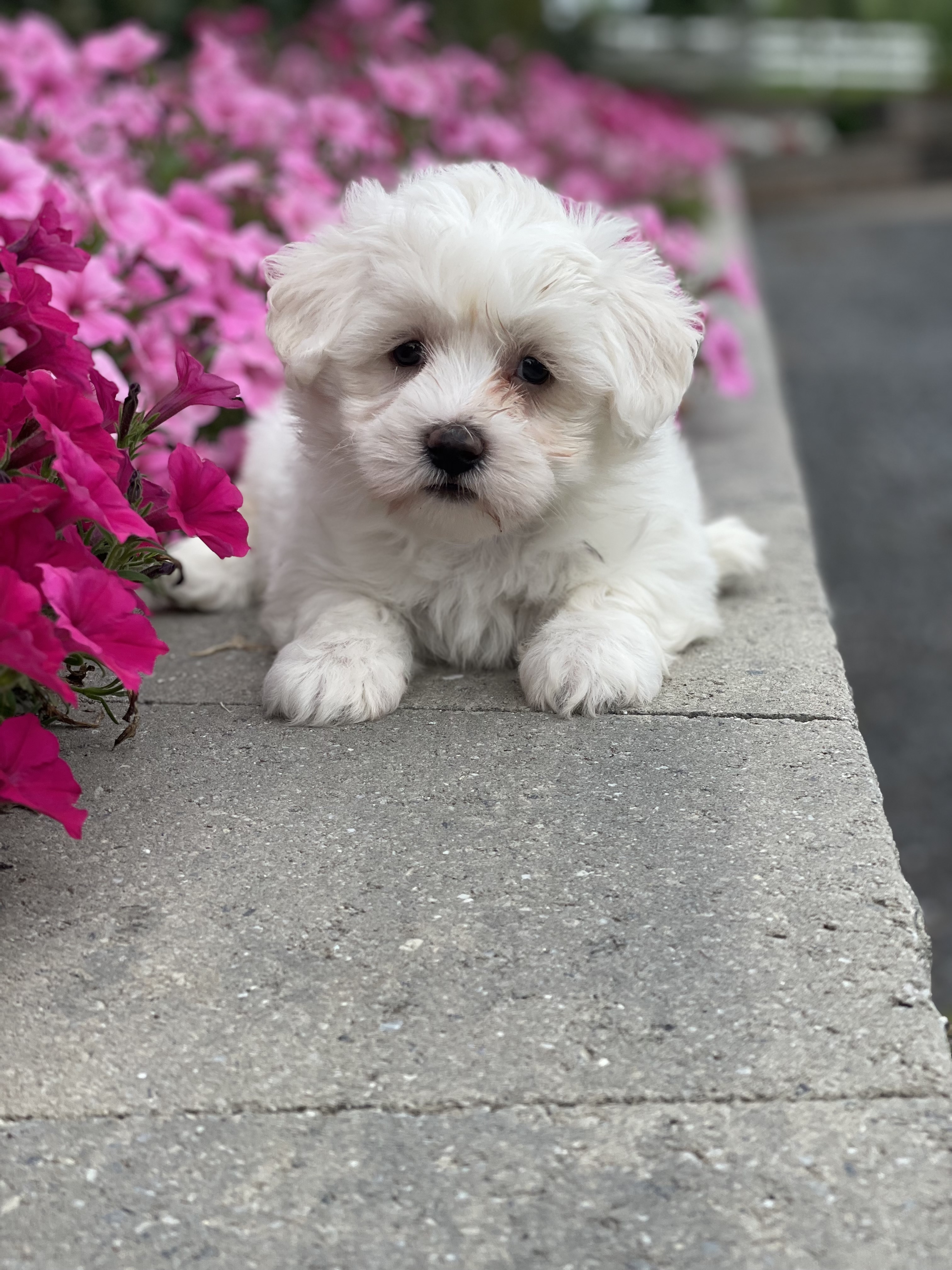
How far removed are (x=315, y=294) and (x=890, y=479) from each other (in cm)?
446

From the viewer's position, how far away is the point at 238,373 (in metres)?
3.81

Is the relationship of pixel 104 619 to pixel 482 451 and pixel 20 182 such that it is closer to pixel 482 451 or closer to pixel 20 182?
pixel 482 451

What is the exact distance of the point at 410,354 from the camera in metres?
2.63

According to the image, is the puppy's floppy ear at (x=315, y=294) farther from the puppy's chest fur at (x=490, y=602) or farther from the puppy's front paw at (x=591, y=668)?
the puppy's front paw at (x=591, y=668)

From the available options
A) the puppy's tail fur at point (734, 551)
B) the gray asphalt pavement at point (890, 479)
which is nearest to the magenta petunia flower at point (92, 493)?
the puppy's tail fur at point (734, 551)

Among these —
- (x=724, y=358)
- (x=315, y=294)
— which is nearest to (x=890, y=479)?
(x=724, y=358)

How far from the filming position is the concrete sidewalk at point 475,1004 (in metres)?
1.57

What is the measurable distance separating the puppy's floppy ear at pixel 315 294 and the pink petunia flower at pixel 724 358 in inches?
84.1

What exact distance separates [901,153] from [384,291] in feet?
43.8

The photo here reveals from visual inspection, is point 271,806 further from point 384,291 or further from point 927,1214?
point 927,1214

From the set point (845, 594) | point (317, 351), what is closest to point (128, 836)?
point (317, 351)

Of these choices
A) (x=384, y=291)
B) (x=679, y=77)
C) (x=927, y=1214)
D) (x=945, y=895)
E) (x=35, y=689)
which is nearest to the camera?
(x=927, y=1214)

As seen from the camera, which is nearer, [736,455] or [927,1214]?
[927,1214]

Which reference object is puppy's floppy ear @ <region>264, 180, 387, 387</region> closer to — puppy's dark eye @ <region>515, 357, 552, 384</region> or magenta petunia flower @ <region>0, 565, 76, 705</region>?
puppy's dark eye @ <region>515, 357, 552, 384</region>
